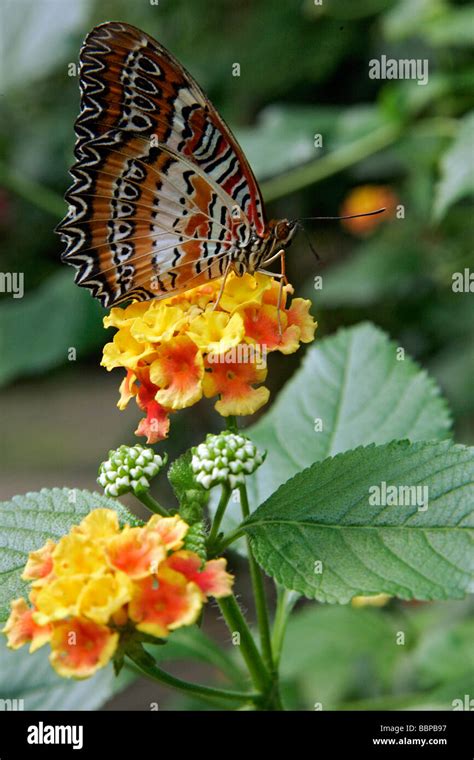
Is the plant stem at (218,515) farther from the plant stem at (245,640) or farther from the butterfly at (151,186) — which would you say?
the butterfly at (151,186)

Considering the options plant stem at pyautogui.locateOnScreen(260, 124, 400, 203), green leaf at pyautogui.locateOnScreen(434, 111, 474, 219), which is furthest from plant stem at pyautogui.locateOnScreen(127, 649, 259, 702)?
plant stem at pyautogui.locateOnScreen(260, 124, 400, 203)

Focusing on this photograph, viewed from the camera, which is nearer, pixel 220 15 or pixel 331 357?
pixel 331 357

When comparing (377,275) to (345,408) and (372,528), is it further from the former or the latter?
(372,528)

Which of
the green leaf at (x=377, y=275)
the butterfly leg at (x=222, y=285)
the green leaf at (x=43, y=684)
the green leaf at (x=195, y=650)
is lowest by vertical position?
the green leaf at (x=43, y=684)

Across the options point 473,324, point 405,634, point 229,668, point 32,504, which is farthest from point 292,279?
point 32,504

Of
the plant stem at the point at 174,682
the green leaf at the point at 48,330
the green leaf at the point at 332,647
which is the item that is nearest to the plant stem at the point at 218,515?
the plant stem at the point at 174,682

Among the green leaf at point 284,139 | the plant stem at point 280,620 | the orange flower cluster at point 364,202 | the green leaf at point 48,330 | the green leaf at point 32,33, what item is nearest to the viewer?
the plant stem at point 280,620

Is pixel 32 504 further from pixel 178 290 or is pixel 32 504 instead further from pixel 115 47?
pixel 115 47
